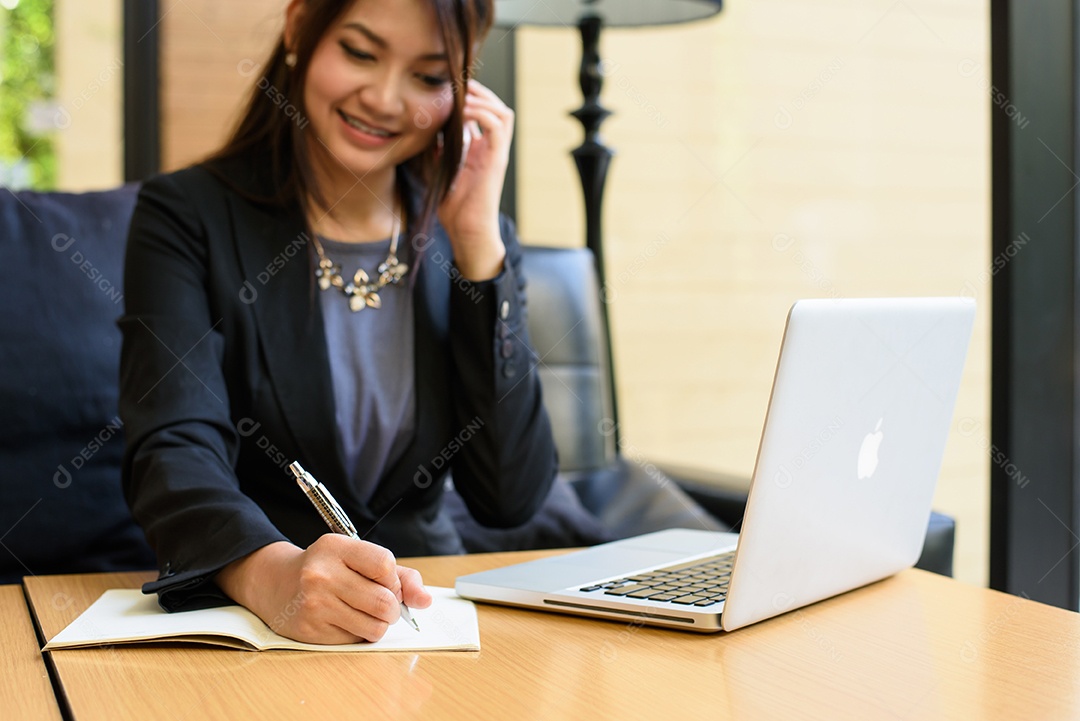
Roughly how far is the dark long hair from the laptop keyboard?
2.10 feet

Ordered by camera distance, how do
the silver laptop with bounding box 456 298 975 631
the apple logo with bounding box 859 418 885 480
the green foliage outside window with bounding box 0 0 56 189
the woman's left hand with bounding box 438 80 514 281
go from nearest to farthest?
1. the silver laptop with bounding box 456 298 975 631
2. the apple logo with bounding box 859 418 885 480
3. the woman's left hand with bounding box 438 80 514 281
4. the green foliage outside window with bounding box 0 0 56 189

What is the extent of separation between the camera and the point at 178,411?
39.9 inches

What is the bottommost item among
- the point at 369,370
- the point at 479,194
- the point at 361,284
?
the point at 369,370

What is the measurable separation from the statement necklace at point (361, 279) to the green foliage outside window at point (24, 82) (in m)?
1.77

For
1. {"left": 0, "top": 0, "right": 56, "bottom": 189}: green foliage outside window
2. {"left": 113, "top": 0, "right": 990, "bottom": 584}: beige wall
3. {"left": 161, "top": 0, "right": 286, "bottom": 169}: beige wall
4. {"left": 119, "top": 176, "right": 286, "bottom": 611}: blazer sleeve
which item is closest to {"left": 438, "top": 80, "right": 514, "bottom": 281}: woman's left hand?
{"left": 119, "top": 176, "right": 286, "bottom": 611}: blazer sleeve

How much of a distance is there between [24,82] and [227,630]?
242 centimetres

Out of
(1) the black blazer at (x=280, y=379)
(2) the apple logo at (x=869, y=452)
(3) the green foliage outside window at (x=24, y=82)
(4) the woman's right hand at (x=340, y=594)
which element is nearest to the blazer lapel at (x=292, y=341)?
(1) the black blazer at (x=280, y=379)

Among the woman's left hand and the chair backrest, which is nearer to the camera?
the woman's left hand

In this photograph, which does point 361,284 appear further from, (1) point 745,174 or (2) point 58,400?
(1) point 745,174

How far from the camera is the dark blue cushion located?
1.38m

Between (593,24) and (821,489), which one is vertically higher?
(593,24)

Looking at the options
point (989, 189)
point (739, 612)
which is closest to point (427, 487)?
point (739, 612)

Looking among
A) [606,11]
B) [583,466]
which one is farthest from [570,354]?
[606,11]

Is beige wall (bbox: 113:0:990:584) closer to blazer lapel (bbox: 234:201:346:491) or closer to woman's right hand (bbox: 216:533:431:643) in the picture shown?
blazer lapel (bbox: 234:201:346:491)
